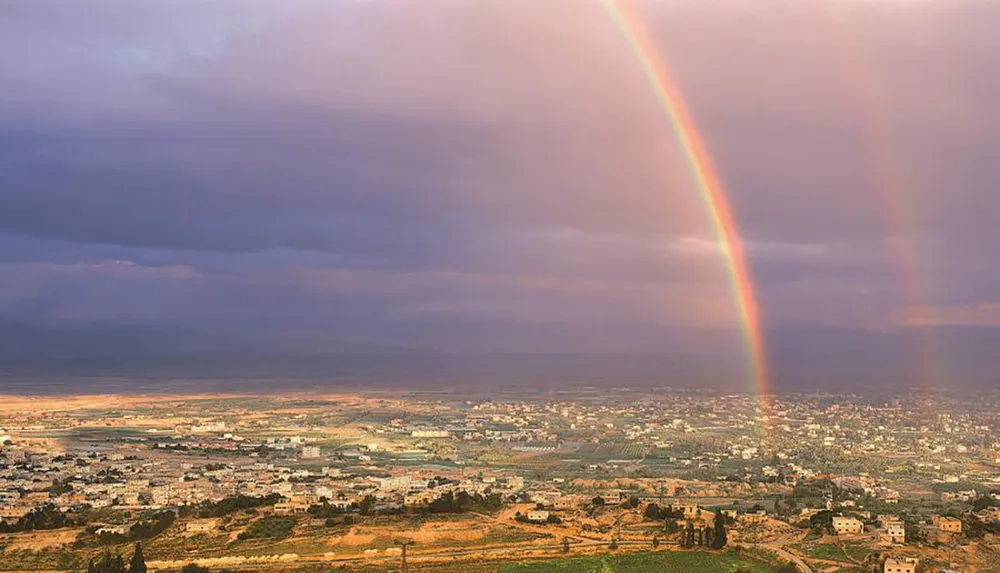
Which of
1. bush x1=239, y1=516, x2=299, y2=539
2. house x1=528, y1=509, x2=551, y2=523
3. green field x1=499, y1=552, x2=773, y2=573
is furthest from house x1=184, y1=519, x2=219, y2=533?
green field x1=499, y1=552, x2=773, y2=573

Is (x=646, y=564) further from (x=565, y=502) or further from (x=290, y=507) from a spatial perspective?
(x=290, y=507)

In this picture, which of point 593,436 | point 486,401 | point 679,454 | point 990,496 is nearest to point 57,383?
point 486,401

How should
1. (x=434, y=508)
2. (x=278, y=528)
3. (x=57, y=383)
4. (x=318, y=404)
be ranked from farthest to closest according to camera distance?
(x=57, y=383)
(x=318, y=404)
(x=434, y=508)
(x=278, y=528)

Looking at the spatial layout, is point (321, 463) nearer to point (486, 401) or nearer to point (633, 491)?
point (633, 491)

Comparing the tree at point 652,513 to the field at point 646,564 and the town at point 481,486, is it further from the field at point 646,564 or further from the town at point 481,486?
the field at point 646,564

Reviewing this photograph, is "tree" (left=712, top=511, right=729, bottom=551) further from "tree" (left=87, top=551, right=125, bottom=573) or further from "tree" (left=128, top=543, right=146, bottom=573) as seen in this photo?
"tree" (left=87, top=551, right=125, bottom=573)

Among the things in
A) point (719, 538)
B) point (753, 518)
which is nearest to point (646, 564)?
point (719, 538)
